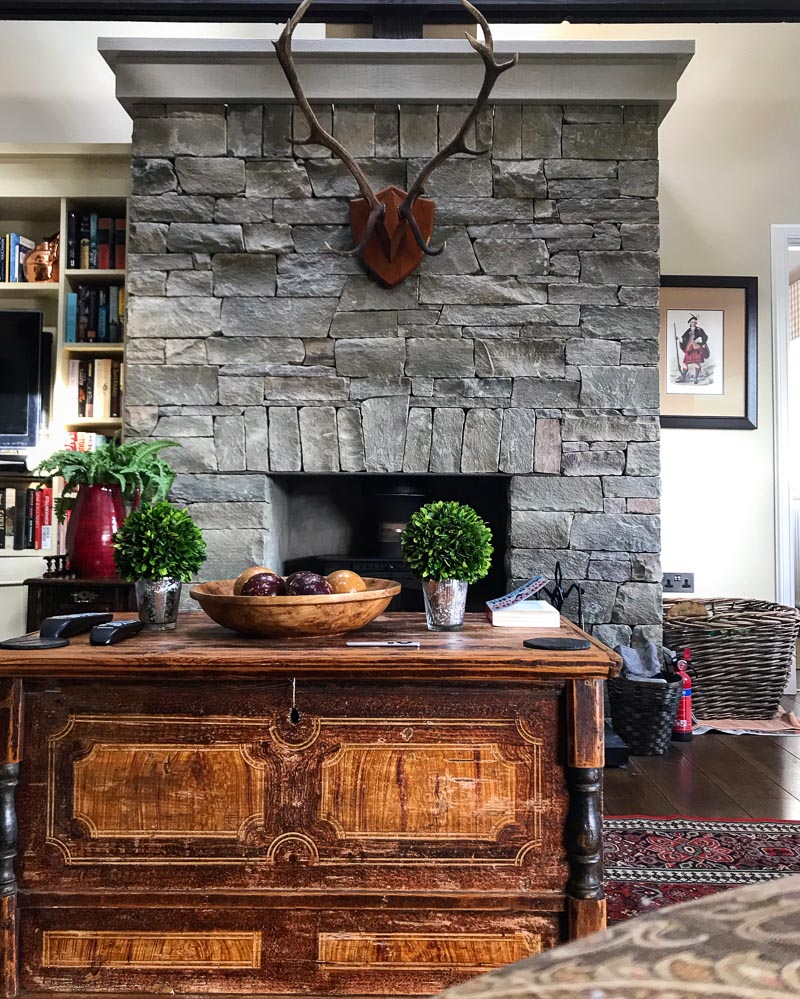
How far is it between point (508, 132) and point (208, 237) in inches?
52.7

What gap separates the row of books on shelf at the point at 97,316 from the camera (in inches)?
143

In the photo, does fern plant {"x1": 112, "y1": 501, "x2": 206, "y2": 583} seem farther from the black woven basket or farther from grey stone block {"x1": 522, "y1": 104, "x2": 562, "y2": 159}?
grey stone block {"x1": 522, "y1": 104, "x2": 562, "y2": 159}

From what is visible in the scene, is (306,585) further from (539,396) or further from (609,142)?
(609,142)

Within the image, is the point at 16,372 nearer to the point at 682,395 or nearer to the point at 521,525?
the point at 521,525

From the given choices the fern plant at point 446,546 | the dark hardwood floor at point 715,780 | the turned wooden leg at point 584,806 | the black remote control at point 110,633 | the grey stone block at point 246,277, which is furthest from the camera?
the grey stone block at point 246,277

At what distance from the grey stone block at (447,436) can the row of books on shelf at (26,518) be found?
190cm

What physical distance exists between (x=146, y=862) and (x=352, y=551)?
2.58m

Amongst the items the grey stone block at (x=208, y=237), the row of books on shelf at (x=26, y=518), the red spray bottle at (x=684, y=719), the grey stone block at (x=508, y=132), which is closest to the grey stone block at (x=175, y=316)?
the grey stone block at (x=208, y=237)

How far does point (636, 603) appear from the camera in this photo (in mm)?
3258

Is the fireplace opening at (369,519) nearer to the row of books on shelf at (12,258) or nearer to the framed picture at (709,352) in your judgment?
the framed picture at (709,352)

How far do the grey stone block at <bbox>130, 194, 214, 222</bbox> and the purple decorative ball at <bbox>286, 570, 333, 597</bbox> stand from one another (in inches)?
90.0

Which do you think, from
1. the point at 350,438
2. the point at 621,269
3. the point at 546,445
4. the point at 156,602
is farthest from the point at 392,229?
the point at 156,602

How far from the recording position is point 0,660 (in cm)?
133

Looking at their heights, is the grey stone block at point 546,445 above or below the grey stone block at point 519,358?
below
